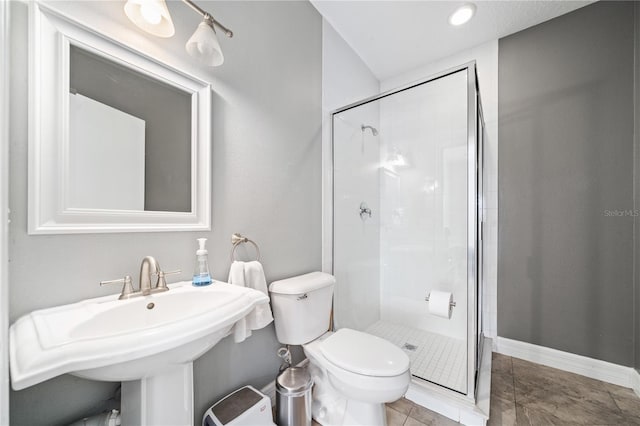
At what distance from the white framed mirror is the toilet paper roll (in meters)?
1.45

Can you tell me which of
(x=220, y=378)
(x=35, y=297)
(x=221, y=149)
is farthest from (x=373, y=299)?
(x=35, y=297)

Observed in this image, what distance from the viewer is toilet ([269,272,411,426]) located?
1088 millimetres

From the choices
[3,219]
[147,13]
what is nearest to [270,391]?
[3,219]

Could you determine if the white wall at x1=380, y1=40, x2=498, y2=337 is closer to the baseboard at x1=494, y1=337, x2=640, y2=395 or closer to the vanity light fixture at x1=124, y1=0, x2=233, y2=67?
the baseboard at x1=494, y1=337, x2=640, y2=395

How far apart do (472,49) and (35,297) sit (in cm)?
322

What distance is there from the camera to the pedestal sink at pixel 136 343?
1.70ft

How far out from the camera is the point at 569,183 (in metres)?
1.85

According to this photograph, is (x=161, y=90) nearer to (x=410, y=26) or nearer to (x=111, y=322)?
(x=111, y=322)

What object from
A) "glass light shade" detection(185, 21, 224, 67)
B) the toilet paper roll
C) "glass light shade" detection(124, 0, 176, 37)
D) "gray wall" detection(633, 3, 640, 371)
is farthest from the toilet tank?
"gray wall" detection(633, 3, 640, 371)

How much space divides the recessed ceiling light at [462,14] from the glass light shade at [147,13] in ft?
6.46

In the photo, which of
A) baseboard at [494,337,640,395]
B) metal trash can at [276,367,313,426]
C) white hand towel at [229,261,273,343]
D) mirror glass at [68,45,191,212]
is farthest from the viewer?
baseboard at [494,337,640,395]

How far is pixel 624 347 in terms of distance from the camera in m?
1.67

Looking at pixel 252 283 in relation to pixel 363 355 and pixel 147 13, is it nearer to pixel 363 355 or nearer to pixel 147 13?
pixel 363 355

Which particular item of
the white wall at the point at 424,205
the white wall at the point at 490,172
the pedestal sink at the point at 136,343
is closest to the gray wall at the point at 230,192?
the pedestal sink at the point at 136,343
